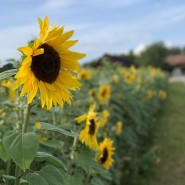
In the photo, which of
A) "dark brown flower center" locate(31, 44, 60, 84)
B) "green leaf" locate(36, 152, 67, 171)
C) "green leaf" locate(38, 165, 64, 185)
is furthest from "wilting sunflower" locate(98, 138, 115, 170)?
"dark brown flower center" locate(31, 44, 60, 84)

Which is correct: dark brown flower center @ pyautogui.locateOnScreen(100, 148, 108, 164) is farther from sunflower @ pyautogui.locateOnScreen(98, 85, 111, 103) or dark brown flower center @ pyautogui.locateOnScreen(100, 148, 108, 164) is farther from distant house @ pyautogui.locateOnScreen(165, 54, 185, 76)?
distant house @ pyautogui.locateOnScreen(165, 54, 185, 76)

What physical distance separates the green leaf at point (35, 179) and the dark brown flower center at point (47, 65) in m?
0.32

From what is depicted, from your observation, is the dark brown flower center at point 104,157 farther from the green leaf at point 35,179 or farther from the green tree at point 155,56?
the green tree at point 155,56

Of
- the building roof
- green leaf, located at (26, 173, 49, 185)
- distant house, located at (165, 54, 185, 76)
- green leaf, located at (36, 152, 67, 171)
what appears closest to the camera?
green leaf, located at (26, 173, 49, 185)

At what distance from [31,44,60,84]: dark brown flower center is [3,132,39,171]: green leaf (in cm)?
20

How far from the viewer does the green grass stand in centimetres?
595

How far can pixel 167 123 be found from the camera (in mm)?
10430

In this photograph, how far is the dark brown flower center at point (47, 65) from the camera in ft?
5.03

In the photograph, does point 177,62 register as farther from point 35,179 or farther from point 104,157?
point 35,179

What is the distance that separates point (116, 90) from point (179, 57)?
60091 mm

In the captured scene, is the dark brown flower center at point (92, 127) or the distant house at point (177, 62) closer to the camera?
the dark brown flower center at point (92, 127)

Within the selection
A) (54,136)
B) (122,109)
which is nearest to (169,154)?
(122,109)

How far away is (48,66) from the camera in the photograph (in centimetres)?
159

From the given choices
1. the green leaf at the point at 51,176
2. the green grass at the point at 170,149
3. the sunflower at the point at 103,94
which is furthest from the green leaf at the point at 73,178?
the green grass at the point at 170,149
